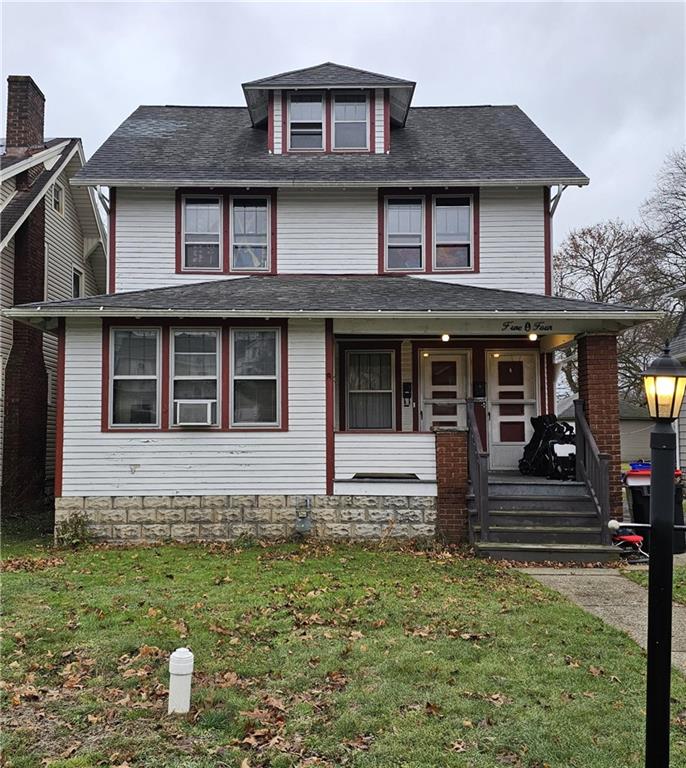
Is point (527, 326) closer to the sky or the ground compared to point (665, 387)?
closer to the sky

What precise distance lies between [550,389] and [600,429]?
216 centimetres

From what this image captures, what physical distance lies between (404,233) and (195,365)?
484 cm

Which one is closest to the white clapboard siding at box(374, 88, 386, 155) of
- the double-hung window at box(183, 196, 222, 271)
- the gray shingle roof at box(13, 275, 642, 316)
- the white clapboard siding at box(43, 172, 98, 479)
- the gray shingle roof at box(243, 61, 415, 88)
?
the gray shingle roof at box(243, 61, 415, 88)

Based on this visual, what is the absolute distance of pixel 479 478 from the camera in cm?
950

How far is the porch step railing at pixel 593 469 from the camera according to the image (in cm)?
923

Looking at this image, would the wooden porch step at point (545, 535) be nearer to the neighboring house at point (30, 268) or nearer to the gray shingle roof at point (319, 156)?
the gray shingle roof at point (319, 156)

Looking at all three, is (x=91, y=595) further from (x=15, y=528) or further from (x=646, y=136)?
(x=646, y=136)

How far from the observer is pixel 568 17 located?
14305 mm

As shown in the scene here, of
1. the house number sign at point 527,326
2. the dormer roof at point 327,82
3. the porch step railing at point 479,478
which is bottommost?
the porch step railing at point 479,478

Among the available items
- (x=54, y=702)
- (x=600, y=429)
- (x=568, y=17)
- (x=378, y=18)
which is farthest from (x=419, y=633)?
(x=378, y=18)

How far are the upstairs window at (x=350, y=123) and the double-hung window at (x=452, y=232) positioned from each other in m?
2.25

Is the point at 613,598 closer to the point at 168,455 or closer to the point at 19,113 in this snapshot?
the point at 168,455

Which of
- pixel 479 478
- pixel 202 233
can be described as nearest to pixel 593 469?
pixel 479 478

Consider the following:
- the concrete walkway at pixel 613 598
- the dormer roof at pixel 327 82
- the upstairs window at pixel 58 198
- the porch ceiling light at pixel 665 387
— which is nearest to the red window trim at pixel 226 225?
the dormer roof at pixel 327 82
